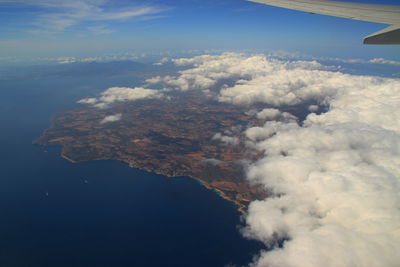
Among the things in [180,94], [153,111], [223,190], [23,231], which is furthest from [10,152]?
[180,94]

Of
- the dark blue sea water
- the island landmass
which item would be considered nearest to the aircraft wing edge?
the dark blue sea water

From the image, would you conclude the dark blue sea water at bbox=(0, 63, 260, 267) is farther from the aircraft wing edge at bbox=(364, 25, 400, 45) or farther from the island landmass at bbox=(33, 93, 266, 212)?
the aircraft wing edge at bbox=(364, 25, 400, 45)

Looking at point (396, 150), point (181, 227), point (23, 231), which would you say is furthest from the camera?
point (396, 150)

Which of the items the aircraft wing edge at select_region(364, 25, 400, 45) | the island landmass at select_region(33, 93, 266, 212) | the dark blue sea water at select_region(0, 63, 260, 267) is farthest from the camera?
the island landmass at select_region(33, 93, 266, 212)

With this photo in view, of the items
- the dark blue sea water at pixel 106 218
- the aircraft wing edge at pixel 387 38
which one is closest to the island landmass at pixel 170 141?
the dark blue sea water at pixel 106 218

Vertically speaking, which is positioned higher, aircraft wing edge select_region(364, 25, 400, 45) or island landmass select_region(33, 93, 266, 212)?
aircraft wing edge select_region(364, 25, 400, 45)

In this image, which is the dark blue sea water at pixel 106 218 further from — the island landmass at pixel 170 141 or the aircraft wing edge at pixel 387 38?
the aircraft wing edge at pixel 387 38

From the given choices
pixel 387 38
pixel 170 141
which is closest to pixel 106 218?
pixel 170 141

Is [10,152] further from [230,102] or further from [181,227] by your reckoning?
[230,102]
